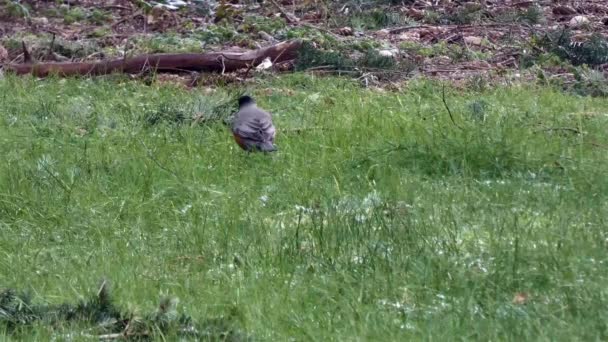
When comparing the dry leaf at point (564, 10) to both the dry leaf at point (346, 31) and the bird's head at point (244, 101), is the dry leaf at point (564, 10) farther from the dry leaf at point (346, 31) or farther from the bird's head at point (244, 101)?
the bird's head at point (244, 101)

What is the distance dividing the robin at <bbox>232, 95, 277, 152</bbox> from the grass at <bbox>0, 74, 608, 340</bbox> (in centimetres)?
11

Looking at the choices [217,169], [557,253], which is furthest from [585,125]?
[557,253]

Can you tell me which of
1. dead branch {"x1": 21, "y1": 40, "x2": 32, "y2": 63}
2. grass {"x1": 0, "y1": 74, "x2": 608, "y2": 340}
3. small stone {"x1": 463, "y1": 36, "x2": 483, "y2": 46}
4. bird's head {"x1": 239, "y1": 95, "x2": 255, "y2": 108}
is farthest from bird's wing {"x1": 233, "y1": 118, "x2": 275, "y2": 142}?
small stone {"x1": 463, "y1": 36, "x2": 483, "y2": 46}

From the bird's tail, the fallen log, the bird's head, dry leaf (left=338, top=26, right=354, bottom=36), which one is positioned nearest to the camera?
the bird's tail

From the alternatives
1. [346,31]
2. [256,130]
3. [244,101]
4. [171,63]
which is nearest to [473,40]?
[346,31]

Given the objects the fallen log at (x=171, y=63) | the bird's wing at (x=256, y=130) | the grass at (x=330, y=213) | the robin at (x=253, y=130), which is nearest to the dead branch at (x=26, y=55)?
the fallen log at (x=171, y=63)

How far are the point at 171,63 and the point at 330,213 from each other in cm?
611

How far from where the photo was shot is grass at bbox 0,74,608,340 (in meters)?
4.71

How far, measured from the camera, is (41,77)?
447 inches

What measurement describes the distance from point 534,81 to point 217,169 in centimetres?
465

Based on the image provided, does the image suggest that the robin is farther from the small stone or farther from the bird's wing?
the small stone

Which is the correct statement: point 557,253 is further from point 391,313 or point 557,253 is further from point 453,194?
point 453,194

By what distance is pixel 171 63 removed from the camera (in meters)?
11.7

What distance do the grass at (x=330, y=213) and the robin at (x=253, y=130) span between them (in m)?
0.11
